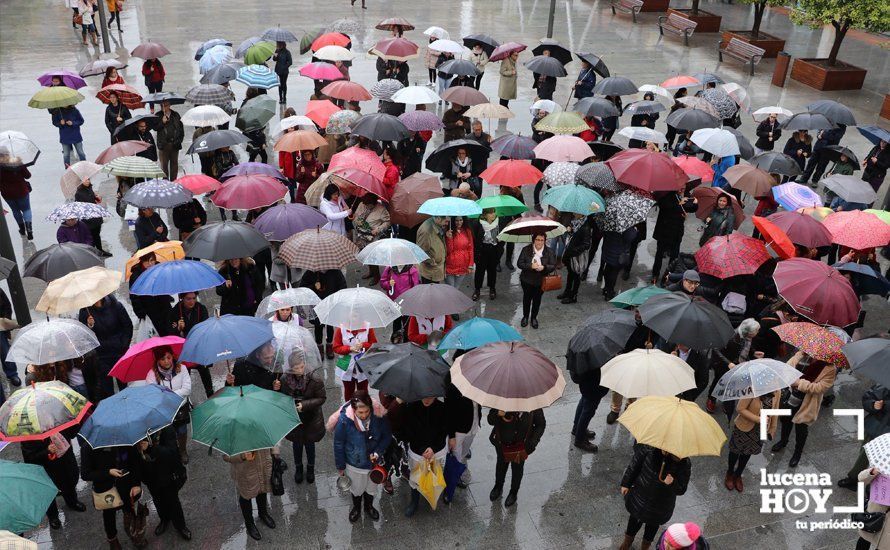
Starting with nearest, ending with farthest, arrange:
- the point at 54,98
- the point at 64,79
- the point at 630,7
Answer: the point at 54,98 < the point at 64,79 < the point at 630,7

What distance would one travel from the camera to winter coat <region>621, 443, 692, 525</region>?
21.2 feet

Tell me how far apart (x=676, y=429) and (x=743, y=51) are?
20.8 m

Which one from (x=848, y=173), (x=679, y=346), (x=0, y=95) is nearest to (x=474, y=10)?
(x=0, y=95)

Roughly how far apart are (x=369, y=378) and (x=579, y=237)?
500 cm

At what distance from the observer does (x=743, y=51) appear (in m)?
23.6

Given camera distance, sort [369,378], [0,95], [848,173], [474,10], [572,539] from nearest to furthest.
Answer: [369,378], [572,539], [848,173], [0,95], [474,10]

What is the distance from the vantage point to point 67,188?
11.1 metres

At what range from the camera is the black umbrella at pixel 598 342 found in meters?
A: 7.60

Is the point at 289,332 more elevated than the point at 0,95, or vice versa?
the point at 289,332

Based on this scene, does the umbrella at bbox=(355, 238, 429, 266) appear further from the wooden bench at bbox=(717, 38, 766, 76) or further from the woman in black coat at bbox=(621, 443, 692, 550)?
the wooden bench at bbox=(717, 38, 766, 76)

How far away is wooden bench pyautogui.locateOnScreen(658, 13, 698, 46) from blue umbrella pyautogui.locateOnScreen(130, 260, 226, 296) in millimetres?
22656

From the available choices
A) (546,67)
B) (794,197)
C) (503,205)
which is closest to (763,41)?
(546,67)

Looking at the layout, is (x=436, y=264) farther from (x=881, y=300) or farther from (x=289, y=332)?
(x=881, y=300)

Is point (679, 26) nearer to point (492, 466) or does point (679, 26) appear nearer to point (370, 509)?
point (492, 466)
